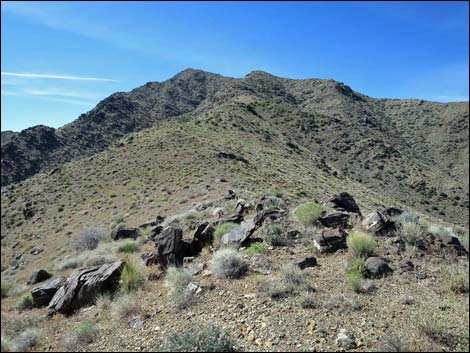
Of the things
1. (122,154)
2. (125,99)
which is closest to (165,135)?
(122,154)

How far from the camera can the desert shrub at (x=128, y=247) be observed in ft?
48.2

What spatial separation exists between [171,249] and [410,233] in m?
6.75

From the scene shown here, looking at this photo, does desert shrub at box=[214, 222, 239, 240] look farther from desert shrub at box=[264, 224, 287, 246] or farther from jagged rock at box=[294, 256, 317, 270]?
jagged rock at box=[294, 256, 317, 270]

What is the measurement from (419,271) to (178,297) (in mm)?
5541

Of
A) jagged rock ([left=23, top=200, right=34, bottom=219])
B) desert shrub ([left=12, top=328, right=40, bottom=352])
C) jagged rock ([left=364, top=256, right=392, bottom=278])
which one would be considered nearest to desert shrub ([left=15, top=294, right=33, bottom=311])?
desert shrub ([left=12, top=328, right=40, bottom=352])

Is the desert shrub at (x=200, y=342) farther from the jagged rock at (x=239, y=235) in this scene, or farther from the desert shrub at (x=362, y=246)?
the jagged rock at (x=239, y=235)

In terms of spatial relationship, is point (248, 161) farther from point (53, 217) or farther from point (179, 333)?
point (179, 333)

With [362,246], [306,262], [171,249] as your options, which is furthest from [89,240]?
[362,246]

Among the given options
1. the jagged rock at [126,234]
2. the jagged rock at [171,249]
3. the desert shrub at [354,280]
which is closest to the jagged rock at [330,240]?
the desert shrub at [354,280]

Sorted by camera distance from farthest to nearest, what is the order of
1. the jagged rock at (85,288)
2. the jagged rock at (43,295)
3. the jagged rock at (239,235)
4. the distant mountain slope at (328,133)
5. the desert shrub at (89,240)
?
the distant mountain slope at (328,133)
the desert shrub at (89,240)
the jagged rock at (239,235)
the jagged rock at (43,295)
the jagged rock at (85,288)

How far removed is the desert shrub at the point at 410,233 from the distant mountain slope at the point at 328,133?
102 ft

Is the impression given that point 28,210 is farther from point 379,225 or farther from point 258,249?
point 379,225

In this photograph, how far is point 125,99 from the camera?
115750 mm

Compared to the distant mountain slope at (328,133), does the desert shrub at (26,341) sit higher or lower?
lower
